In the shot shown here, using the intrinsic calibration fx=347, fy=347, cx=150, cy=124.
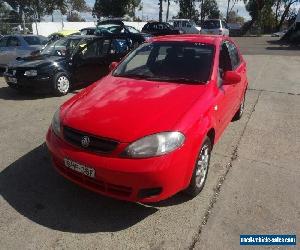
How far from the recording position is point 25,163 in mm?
4699

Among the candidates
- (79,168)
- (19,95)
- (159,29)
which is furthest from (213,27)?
(79,168)

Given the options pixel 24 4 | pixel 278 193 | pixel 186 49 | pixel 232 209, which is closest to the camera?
pixel 232 209

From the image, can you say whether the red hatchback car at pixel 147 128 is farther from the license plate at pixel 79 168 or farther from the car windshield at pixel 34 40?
the car windshield at pixel 34 40

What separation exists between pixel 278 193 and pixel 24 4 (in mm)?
38679

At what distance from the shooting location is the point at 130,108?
3.74m

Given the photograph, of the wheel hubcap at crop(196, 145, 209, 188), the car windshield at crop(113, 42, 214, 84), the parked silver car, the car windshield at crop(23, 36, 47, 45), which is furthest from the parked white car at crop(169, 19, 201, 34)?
the wheel hubcap at crop(196, 145, 209, 188)

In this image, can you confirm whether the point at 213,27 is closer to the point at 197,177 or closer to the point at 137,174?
the point at 197,177

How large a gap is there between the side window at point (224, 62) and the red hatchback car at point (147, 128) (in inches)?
1.6

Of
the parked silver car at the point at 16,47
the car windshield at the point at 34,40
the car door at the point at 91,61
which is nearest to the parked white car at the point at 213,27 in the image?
the car windshield at the point at 34,40

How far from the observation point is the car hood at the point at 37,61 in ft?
27.3

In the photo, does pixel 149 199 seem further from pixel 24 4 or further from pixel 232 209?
pixel 24 4

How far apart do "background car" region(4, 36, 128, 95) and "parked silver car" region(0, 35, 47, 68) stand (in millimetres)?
3182

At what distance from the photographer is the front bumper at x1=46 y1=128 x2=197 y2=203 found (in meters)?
3.19

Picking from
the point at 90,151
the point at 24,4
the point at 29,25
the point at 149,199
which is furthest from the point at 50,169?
the point at 24,4
